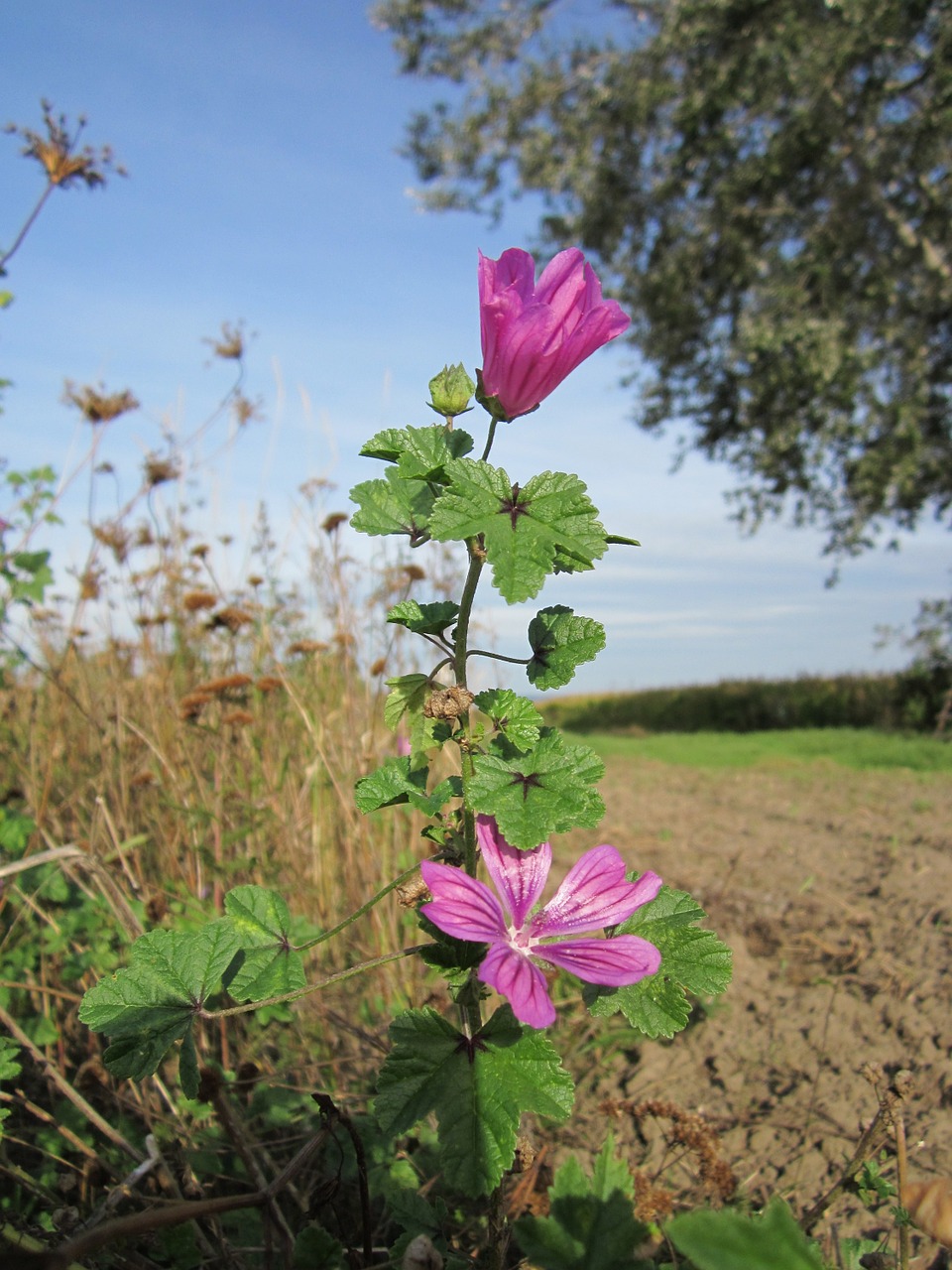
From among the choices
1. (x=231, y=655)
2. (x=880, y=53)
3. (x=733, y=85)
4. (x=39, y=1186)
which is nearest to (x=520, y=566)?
(x=39, y=1186)

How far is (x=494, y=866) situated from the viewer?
0.92m

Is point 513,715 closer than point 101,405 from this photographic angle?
Yes

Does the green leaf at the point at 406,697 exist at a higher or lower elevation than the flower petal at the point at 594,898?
higher

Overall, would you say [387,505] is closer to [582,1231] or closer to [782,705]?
[582,1231]

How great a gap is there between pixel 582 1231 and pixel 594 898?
47 cm

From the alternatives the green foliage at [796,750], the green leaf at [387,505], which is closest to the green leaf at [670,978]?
the green leaf at [387,505]

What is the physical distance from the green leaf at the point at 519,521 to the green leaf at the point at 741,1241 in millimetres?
449

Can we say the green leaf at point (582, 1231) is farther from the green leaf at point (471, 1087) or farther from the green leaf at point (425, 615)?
the green leaf at point (425, 615)

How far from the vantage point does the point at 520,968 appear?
81 centimetres

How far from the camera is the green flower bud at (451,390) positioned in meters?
0.92

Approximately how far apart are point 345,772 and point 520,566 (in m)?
2.04

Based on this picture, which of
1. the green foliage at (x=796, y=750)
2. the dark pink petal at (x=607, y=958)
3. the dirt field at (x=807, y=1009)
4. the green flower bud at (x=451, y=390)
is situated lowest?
the dirt field at (x=807, y=1009)

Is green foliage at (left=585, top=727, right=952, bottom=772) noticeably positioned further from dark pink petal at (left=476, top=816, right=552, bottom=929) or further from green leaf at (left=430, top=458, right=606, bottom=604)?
green leaf at (left=430, top=458, right=606, bottom=604)

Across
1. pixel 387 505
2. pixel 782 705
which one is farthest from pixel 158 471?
pixel 782 705
